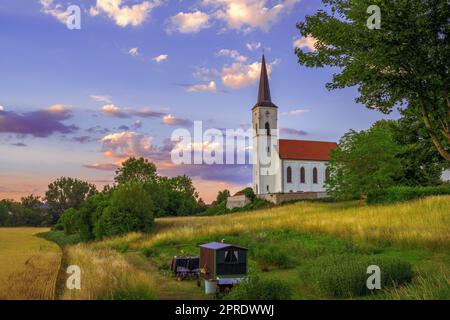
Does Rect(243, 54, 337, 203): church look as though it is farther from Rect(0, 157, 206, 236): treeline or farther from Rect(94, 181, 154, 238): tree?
Rect(94, 181, 154, 238): tree

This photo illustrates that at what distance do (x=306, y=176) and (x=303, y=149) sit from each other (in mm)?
6866

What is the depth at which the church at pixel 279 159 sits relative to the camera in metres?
103

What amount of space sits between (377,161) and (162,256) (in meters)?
34.1

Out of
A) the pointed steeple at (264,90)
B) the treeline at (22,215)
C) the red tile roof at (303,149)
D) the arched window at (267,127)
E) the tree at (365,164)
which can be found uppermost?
A: the pointed steeple at (264,90)

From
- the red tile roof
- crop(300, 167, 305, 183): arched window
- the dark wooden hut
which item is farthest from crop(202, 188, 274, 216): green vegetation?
the dark wooden hut

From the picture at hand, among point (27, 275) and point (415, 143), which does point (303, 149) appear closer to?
point (415, 143)

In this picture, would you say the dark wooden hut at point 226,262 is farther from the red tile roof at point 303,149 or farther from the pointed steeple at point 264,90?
the pointed steeple at point 264,90

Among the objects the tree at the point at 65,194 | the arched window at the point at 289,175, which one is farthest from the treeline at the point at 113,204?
the arched window at the point at 289,175

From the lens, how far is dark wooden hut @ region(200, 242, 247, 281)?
579 inches

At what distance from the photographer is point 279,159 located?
102 m

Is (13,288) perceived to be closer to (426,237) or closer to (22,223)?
(426,237)

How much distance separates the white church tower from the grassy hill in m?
66.3

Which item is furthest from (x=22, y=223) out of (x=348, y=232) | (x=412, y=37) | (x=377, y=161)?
(x=412, y=37)

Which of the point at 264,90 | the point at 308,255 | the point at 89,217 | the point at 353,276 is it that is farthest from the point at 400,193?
the point at 264,90
